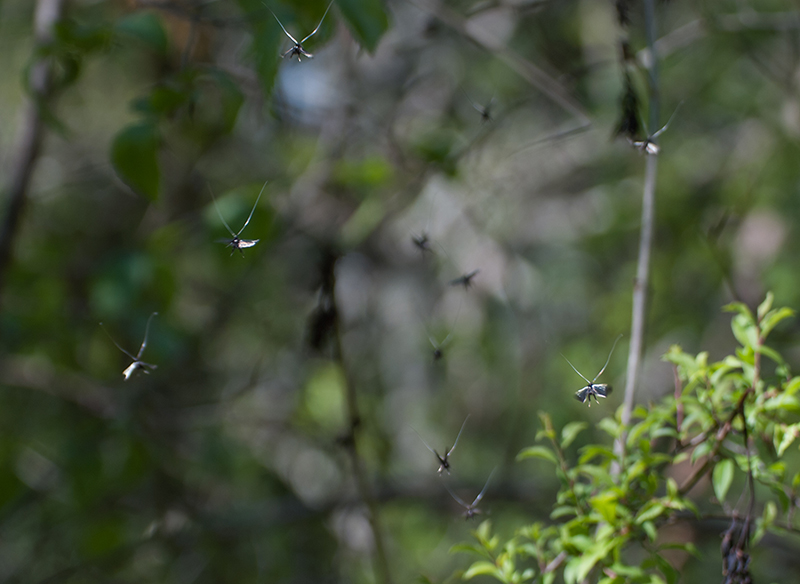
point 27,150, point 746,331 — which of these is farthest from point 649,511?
point 27,150

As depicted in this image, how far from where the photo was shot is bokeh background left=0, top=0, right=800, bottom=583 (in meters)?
1.73

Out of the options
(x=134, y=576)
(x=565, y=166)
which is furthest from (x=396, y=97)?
(x=134, y=576)

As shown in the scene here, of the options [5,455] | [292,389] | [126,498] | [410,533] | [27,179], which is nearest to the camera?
[27,179]

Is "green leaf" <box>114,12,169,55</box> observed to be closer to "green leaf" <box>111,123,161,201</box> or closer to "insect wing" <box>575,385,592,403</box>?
"green leaf" <box>111,123,161,201</box>

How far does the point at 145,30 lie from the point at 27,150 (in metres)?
0.56

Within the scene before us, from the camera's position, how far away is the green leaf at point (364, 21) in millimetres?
877

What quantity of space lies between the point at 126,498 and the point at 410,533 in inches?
42.7

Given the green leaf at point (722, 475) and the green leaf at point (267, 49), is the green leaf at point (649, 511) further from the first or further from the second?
the green leaf at point (267, 49)

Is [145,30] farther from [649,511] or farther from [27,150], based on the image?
[649,511]

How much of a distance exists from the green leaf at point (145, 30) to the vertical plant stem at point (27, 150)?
36 cm

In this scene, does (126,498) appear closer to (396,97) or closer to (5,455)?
(5,455)

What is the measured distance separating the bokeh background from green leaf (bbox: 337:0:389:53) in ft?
1.60

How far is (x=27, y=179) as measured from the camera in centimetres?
140

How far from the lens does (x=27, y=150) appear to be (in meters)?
1.41
